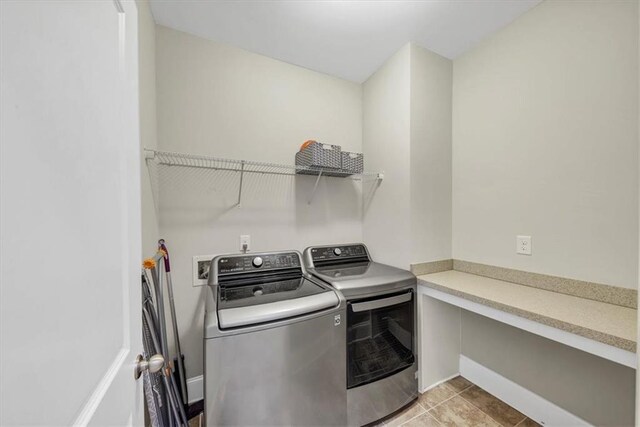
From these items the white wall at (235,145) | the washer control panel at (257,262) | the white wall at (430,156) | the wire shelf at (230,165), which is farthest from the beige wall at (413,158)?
the washer control panel at (257,262)


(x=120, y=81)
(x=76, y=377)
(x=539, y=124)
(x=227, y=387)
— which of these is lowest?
(x=227, y=387)

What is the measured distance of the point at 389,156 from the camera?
1.93 metres

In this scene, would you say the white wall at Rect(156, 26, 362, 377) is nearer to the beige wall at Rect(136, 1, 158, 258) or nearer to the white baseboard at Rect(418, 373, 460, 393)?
the beige wall at Rect(136, 1, 158, 258)

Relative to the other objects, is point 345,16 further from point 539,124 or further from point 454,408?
point 454,408

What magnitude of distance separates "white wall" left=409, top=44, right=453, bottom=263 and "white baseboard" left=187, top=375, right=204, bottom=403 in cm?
172

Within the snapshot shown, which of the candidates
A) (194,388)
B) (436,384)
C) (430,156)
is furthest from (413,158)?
(194,388)

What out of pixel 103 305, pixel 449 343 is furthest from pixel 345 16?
pixel 449 343

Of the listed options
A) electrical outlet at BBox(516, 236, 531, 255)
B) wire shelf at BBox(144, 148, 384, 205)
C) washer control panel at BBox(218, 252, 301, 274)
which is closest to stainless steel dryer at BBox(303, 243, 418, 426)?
washer control panel at BBox(218, 252, 301, 274)

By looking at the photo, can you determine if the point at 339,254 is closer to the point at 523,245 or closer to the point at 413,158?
the point at 413,158

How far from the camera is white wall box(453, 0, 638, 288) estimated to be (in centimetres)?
116

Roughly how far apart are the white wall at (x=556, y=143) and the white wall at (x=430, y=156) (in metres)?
0.12

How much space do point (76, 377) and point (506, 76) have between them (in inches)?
93.7

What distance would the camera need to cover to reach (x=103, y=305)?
504mm

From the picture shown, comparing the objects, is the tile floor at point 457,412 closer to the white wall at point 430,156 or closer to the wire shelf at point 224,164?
the white wall at point 430,156
